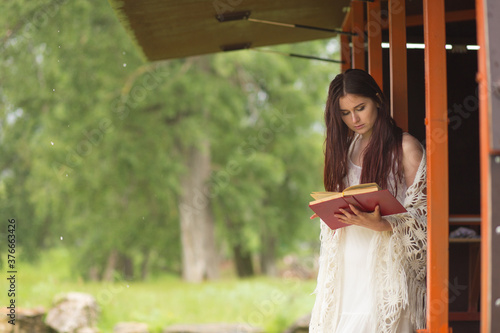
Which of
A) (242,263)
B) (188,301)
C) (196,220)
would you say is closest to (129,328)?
(188,301)

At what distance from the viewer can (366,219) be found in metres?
3.00

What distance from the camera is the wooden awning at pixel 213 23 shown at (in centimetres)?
449

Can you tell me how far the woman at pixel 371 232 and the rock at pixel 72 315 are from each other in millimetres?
6587

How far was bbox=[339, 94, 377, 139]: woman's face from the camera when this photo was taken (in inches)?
128

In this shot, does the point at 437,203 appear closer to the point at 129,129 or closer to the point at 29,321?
the point at 29,321

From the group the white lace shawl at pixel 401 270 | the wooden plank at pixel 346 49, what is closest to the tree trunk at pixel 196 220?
the wooden plank at pixel 346 49

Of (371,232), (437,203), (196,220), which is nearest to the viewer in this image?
(437,203)

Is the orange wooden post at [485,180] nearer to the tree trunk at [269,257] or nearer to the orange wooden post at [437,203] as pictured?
the orange wooden post at [437,203]

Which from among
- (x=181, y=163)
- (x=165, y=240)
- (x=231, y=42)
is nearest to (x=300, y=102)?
(x=181, y=163)

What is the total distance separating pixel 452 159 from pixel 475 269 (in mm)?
951

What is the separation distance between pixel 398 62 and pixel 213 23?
5.63 ft

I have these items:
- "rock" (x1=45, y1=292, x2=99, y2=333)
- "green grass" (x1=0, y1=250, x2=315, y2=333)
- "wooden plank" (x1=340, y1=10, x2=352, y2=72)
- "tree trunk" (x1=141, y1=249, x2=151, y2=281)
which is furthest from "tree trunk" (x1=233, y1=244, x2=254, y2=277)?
"wooden plank" (x1=340, y1=10, x2=352, y2=72)

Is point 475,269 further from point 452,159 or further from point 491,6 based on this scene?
point 491,6

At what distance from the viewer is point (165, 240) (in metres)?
15.3
